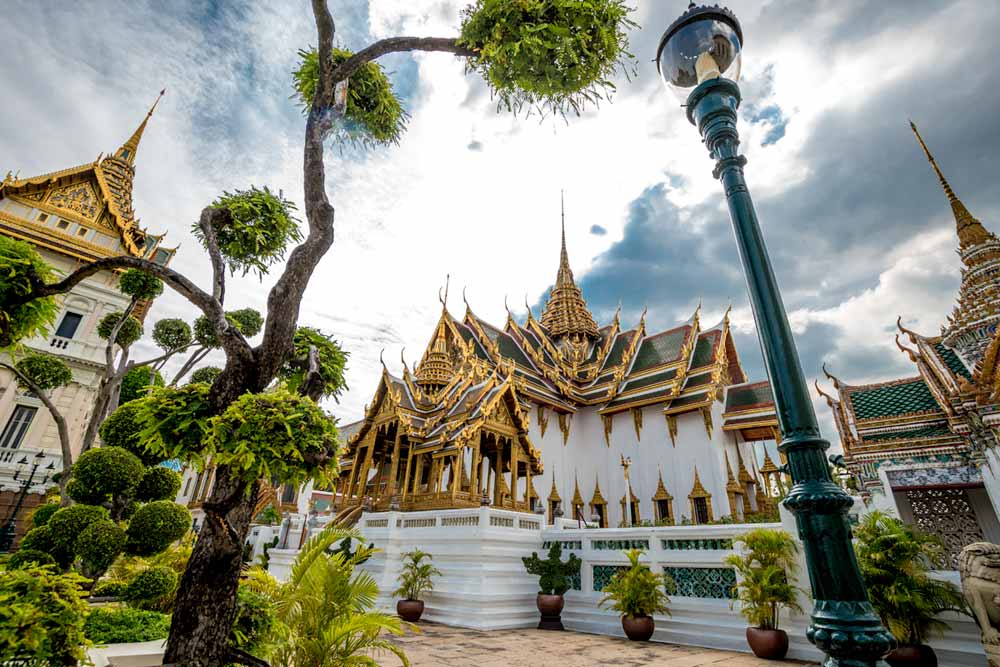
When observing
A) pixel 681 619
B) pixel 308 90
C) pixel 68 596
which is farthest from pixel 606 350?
pixel 68 596

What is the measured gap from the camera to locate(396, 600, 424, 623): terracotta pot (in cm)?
794

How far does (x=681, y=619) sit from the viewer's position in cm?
668

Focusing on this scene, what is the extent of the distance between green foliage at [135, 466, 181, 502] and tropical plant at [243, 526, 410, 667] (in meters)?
4.89

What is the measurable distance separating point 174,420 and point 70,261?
24560 millimetres

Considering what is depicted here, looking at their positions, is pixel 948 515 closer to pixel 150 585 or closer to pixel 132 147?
pixel 150 585

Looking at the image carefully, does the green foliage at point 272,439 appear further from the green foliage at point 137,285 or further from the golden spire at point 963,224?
the golden spire at point 963,224

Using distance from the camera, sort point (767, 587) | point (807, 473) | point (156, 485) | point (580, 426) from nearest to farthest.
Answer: point (807, 473) < point (767, 587) < point (156, 485) < point (580, 426)

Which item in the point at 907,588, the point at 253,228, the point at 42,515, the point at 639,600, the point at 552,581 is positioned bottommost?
the point at 639,600

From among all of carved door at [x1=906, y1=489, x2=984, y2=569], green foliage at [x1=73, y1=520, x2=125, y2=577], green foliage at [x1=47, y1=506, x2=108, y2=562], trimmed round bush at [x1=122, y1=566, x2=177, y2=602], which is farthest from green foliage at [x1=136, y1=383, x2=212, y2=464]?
carved door at [x1=906, y1=489, x2=984, y2=569]

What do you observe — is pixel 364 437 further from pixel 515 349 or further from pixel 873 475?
pixel 873 475

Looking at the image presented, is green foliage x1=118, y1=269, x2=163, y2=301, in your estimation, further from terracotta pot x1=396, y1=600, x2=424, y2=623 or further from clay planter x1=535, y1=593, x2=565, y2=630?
clay planter x1=535, y1=593, x2=565, y2=630

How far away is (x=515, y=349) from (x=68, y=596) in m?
18.1

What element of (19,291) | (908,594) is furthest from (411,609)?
(19,291)

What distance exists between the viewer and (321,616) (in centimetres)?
346
